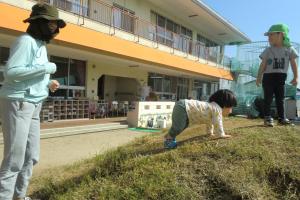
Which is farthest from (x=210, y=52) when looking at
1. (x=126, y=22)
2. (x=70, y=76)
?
(x=70, y=76)

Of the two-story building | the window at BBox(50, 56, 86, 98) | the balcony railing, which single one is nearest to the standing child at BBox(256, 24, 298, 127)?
the two-story building

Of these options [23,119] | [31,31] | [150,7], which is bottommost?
[23,119]

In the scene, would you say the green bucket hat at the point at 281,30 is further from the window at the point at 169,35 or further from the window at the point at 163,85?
the window at the point at 163,85

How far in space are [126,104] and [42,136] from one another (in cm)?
812

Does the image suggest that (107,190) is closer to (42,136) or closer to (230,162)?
(230,162)

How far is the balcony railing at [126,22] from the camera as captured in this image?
12.4m

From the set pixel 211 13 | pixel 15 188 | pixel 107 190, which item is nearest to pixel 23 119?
pixel 15 188

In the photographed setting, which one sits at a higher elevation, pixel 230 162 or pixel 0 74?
pixel 0 74

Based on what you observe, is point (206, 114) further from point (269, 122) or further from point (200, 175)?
point (269, 122)

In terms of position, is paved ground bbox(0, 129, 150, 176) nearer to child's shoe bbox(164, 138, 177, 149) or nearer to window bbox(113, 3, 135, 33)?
child's shoe bbox(164, 138, 177, 149)

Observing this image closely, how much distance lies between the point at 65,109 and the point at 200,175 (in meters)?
10.4

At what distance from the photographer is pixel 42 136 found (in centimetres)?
941

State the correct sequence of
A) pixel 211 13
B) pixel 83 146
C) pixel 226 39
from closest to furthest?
pixel 83 146, pixel 211 13, pixel 226 39

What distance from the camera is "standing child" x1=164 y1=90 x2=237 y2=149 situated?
447cm
